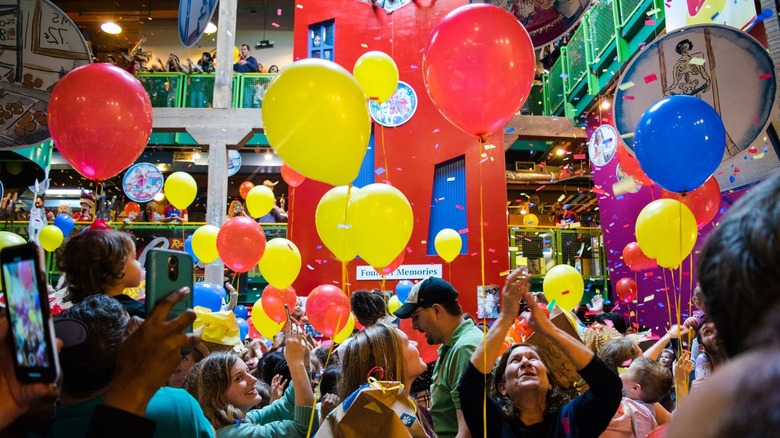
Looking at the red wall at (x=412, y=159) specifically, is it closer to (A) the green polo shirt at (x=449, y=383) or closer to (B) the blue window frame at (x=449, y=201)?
(B) the blue window frame at (x=449, y=201)

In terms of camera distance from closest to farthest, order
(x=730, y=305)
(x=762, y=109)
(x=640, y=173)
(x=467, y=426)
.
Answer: (x=730, y=305) < (x=467, y=426) < (x=762, y=109) < (x=640, y=173)

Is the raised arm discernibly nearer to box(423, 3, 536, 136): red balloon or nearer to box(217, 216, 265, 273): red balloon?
box(423, 3, 536, 136): red balloon

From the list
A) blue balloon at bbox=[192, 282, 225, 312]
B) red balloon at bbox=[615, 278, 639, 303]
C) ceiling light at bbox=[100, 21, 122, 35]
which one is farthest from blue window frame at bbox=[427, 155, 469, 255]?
ceiling light at bbox=[100, 21, 122, 35]

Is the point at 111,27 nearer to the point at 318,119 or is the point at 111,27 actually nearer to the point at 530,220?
the point at 530,220

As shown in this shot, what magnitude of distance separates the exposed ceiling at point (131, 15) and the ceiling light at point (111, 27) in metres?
0.93

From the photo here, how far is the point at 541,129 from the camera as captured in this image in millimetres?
10047

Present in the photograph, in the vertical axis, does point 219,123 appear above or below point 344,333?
above

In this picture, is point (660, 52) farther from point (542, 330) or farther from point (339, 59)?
point (339, 59)

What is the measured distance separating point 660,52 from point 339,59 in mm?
6795

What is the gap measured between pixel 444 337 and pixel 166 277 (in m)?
1.90

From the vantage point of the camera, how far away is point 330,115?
2.43 meters

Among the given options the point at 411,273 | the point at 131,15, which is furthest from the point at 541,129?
the point at 131,15

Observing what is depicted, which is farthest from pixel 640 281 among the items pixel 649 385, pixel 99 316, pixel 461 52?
pixel 99 316

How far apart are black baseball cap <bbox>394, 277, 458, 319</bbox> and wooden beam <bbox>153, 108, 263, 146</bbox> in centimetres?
712
